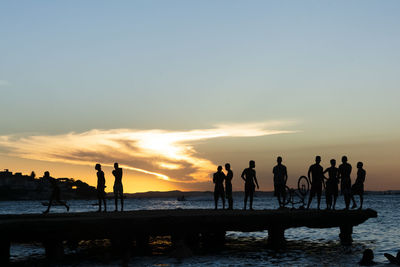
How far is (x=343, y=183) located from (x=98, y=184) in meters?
10.4

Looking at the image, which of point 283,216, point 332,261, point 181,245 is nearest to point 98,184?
point 181,245

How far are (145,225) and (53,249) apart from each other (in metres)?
3.72

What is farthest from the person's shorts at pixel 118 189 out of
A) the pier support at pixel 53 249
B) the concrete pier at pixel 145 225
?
the pier support at pixel 53 249

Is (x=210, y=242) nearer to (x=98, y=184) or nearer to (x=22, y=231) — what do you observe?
(x=98, y=184)

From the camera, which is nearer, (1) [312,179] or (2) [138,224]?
(2) [138,224]

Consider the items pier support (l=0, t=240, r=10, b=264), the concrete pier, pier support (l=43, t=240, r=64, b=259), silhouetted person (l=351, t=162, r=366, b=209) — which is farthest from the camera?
silhouetted person (l=351, t=162, r=366, b=209)

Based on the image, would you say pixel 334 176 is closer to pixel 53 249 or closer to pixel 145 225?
pixel 145 225

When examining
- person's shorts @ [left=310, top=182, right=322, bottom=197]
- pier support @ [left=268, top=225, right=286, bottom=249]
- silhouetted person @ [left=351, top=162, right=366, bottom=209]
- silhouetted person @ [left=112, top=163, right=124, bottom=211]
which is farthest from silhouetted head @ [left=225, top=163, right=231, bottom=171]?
silhouetted person @ [left=351, top=162, right=366, bottom=209]

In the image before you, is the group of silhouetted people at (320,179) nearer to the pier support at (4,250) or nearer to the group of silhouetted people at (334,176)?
the group of silhouetted people at (334,176)

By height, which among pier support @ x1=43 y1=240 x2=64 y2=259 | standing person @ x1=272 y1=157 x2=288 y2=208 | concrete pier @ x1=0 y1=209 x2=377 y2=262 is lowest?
pier support @ x1=43 y1=240 x2=64 y2=259

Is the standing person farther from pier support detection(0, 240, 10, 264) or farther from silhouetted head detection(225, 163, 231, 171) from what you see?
pier support detection(0, 240, 10, 264)

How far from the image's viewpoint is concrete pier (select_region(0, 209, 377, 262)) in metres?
15.8

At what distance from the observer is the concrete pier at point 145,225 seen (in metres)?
15.8

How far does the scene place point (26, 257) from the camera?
66.1 ft
